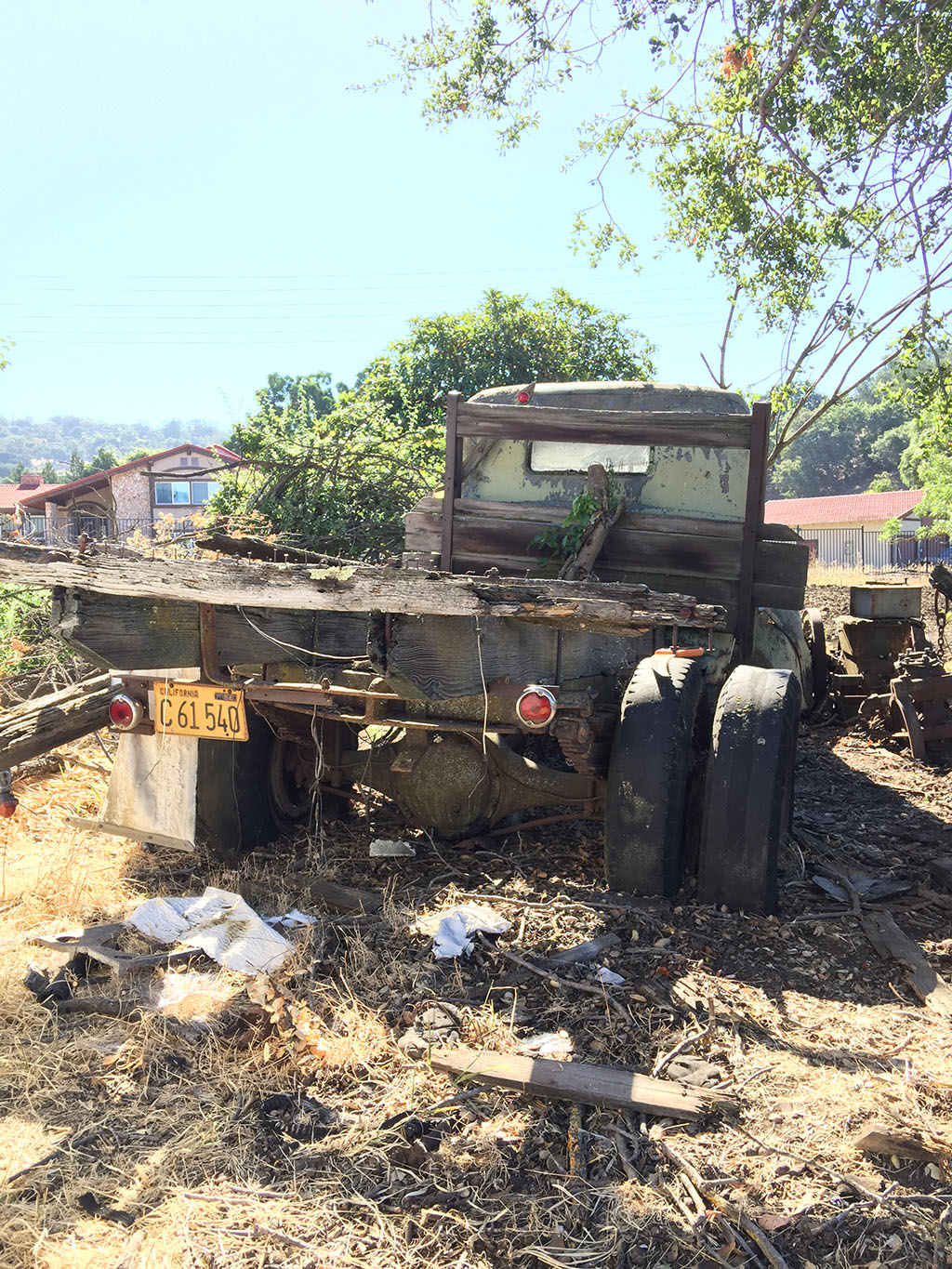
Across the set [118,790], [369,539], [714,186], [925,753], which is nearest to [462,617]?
[118,790]

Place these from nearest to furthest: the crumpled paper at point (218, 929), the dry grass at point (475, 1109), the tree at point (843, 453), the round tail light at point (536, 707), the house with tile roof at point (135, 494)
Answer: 1. the dry grass at point (475, 1109)
2. the round tail light at point (536, 707)
3. the crumpled paper at point (218, 929)
4. the house with tile roof at point (135, 494)
5. the tree at point (843, 453)

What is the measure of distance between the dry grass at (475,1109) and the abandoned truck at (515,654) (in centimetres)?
50

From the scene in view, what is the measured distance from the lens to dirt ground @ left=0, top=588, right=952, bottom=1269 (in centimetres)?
261

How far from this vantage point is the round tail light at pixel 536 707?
408 centimetres

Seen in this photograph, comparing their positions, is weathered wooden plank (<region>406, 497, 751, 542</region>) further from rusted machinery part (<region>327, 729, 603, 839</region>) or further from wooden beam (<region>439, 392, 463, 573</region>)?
rusted machinery part (<region>327, 729, 603, 839</region>)

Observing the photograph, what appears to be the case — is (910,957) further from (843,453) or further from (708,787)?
(843,453)

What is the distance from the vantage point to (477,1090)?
324cm

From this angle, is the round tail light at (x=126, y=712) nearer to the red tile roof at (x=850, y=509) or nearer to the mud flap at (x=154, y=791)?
the mud flap at (x=154, y=791)

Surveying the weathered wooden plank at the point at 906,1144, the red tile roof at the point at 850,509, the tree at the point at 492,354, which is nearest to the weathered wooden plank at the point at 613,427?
the weathered wooden plank at the point at 906,1144

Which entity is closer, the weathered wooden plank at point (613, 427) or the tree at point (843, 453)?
the weathered wooden plank at point (613, 427)

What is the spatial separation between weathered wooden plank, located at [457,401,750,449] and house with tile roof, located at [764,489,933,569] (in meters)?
32.0

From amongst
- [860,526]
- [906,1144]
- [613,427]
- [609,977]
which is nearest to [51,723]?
[609,977]

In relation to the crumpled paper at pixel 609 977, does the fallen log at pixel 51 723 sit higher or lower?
higher

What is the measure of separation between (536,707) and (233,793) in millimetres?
2119
